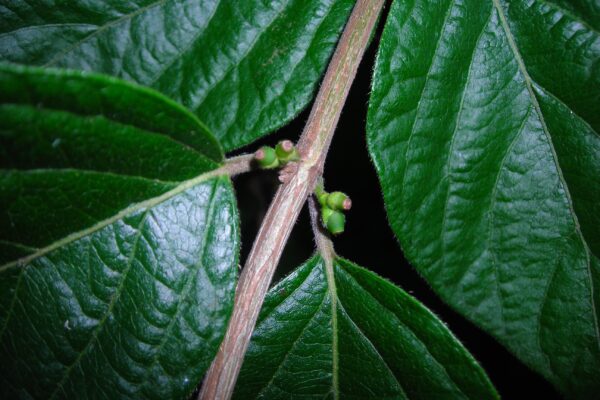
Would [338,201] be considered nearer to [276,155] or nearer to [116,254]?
[276,155]

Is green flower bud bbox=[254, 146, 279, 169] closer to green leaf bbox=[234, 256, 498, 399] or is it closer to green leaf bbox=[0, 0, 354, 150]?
green leaf bbox=[0, 0, 354, 150]

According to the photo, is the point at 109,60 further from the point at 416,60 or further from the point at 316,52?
the point at 416,60

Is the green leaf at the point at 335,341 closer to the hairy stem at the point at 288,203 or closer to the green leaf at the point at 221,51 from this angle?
the hairy stem at the point at 288,203

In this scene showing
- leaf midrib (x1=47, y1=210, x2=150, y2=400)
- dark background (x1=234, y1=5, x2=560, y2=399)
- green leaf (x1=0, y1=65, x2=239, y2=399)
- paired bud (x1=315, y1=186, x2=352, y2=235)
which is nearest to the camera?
green leaf (x1=0, y1=65, x2=239, y2=399)

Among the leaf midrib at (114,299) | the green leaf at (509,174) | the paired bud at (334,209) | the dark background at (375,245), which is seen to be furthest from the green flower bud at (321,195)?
the dark background at (375,245)

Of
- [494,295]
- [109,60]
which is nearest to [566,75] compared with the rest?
[494,295]

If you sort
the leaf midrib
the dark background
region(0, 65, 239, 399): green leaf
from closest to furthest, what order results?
region(0, 65, 239, 399): green leaf, the leaf midrib, the dark background

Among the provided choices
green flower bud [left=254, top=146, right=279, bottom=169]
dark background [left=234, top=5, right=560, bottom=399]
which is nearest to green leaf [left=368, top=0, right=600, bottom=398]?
green flower bud [left=254, top=146, right=279, bottom=169]

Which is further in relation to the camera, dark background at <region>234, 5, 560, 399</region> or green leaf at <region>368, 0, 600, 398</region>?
dark background at <region>234, 5, 560, 399</region>
